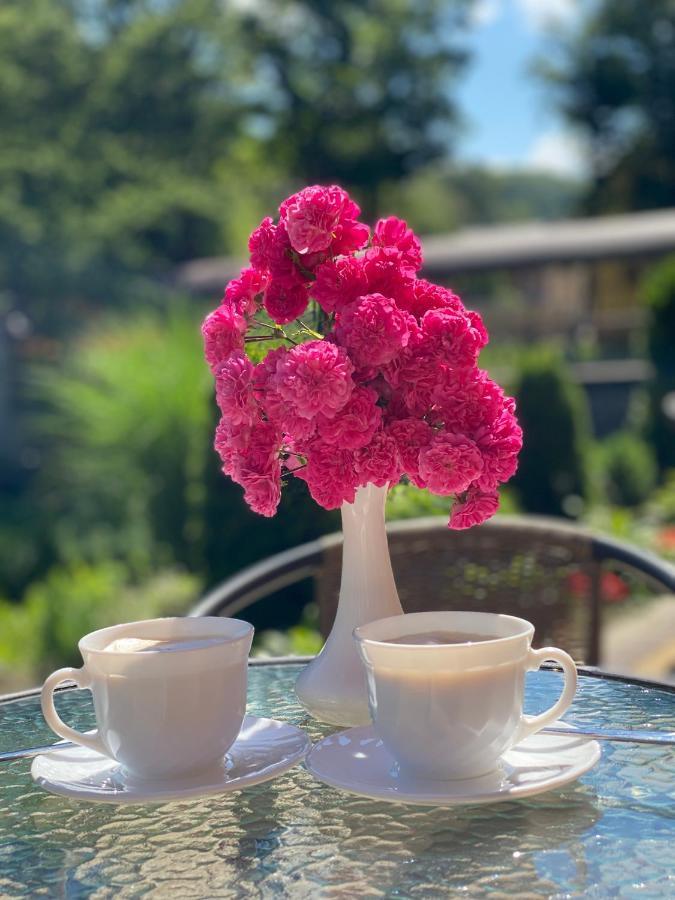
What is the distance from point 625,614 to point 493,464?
4.71 meters

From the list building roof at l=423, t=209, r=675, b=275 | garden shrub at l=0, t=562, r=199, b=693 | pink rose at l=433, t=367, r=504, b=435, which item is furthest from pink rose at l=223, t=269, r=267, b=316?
building roof at l=423, t=209, r=675, b=275

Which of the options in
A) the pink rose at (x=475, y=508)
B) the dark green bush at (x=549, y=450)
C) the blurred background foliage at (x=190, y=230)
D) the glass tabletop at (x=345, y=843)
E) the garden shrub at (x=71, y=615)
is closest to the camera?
the glass tabletop at (x=345, y=843)

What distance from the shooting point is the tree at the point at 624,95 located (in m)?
29.7

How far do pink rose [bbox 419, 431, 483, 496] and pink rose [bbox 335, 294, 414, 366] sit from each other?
107 millimetres

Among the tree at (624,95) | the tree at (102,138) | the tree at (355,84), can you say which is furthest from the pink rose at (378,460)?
the tree at (624,95)

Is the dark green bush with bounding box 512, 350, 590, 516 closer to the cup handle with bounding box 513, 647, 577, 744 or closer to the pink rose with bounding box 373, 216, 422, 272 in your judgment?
the pink rose with bounding box 373, 216, 422, 272

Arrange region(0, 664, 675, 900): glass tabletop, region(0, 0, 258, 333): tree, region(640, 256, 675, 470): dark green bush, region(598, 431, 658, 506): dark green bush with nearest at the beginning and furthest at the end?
1. region(0, 664, 675, 900): glass tabletop
2. region(598, 431, 658, 506): dark green bush
3. region(640, 256, 675, 470): dark green bush
4. region(0, 0, 258, 333): tree

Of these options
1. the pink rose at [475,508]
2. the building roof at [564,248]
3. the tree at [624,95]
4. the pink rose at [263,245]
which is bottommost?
the pink rose at [475,508]

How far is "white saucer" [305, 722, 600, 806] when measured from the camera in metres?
1.11

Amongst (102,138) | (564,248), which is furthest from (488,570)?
(102,138)

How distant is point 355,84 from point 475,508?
29346mm

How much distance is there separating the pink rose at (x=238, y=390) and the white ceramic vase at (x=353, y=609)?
204mm

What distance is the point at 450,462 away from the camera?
4.07 ft

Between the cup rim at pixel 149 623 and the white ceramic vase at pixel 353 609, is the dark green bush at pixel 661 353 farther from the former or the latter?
the cup rim at pixel 149 623
